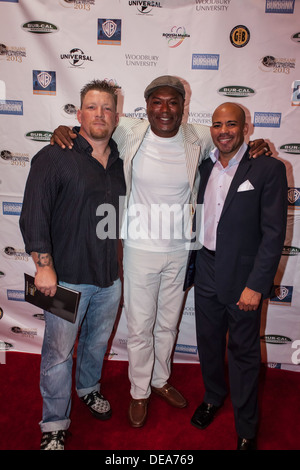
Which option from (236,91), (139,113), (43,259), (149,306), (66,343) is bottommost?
(66,343)

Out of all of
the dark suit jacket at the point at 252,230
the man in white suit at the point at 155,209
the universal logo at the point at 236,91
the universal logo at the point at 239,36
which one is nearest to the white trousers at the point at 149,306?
the man in white suit at the point at 155,209

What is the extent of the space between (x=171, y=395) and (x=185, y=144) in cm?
184

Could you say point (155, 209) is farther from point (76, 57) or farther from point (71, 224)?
point (76, 57)

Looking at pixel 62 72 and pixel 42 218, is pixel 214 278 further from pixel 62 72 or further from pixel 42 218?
pixel 62 72

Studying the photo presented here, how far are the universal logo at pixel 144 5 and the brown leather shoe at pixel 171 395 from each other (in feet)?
9.41

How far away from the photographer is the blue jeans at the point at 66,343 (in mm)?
2051

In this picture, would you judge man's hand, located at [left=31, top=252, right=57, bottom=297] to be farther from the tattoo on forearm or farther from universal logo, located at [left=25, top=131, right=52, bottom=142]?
universal logo, located at [left=25, top=131, right=52, bottom=142]

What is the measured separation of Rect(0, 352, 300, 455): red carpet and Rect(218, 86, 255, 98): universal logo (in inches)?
93.3

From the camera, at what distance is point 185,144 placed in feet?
7.23

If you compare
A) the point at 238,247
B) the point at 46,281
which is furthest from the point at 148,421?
the point at 238,247

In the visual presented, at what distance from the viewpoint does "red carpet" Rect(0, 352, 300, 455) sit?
2.22m

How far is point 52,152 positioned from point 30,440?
5.99ft

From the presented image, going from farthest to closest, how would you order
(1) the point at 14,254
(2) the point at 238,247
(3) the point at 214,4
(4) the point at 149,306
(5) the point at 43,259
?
(1) the point at 14,254 → (3) the point at 214,4 → (4) the point at 149,306 → (2) the point at 238,247 → (5) the point at 43,259

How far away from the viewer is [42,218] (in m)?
1.85
